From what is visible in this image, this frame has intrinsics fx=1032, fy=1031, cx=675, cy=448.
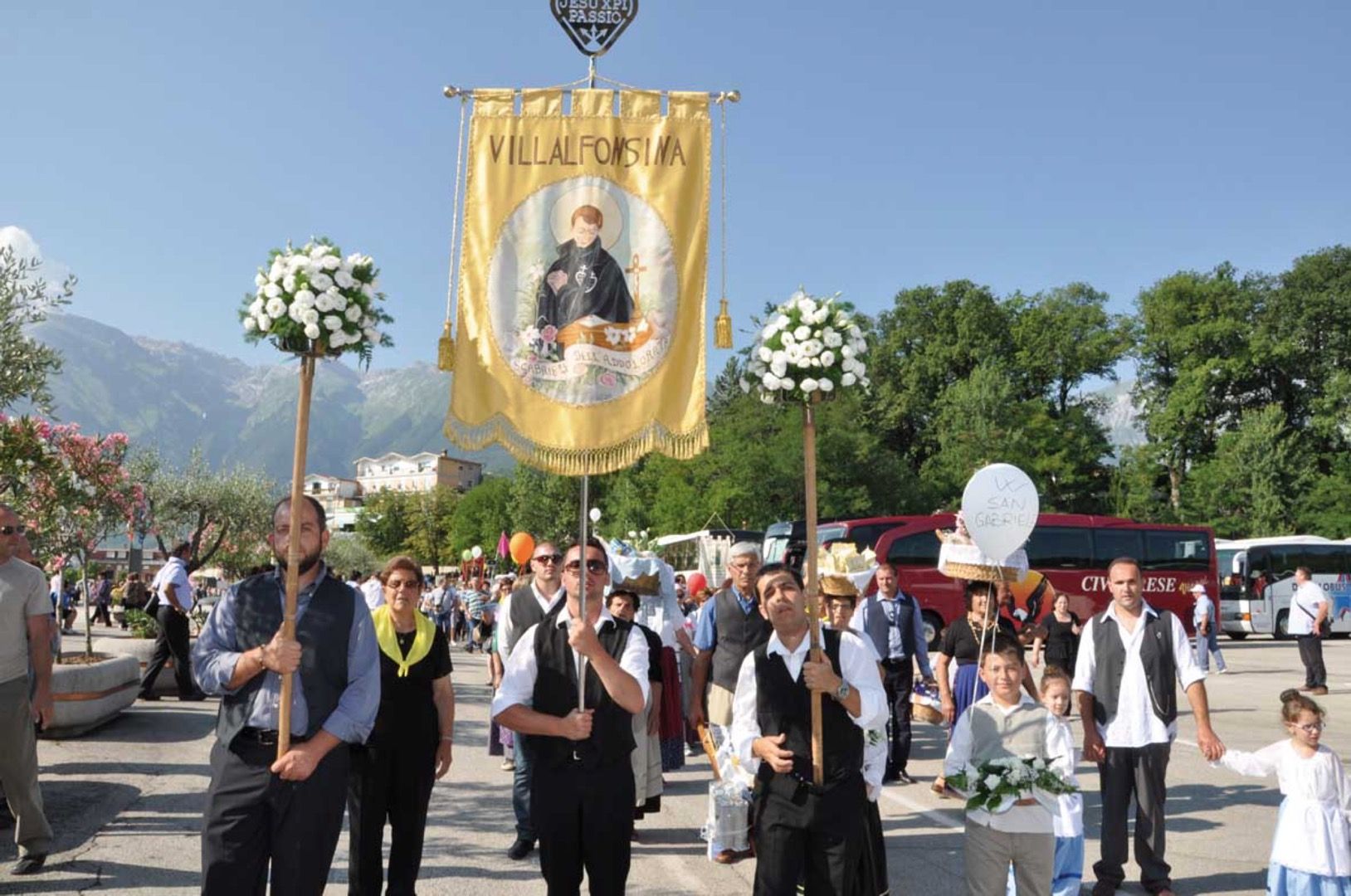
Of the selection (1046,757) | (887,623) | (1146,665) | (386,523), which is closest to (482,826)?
(887,623)

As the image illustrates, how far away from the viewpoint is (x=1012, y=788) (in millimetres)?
4680

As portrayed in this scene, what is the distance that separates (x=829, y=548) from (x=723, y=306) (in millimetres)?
4478

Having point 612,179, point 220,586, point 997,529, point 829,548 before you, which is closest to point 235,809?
point 612,179

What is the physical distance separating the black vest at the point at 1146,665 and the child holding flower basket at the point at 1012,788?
134cm

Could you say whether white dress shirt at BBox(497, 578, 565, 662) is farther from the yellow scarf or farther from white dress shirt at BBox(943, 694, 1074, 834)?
white dress shirt at BBox(943, 694, 1074, 834)

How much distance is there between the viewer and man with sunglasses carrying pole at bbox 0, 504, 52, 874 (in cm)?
602

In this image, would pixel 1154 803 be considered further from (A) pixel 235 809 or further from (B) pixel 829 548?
(A) pixel 235 809

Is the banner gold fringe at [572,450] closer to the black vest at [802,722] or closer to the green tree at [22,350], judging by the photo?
the black vest at [802,722]

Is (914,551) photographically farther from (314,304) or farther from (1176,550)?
(314,304)

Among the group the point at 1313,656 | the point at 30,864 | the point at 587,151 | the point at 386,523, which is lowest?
the point at 30,864

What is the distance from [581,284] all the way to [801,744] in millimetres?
2305

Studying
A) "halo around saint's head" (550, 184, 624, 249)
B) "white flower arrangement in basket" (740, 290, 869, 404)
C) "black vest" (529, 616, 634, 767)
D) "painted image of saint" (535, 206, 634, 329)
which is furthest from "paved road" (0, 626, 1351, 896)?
"halo around saint's head" (550, 184, 624, 249)

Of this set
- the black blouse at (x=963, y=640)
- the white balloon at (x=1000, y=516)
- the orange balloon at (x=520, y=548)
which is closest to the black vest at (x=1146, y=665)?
the white balloon at (x=1000, y=516)

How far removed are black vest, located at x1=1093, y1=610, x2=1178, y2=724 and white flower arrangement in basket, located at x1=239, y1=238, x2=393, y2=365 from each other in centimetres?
457
